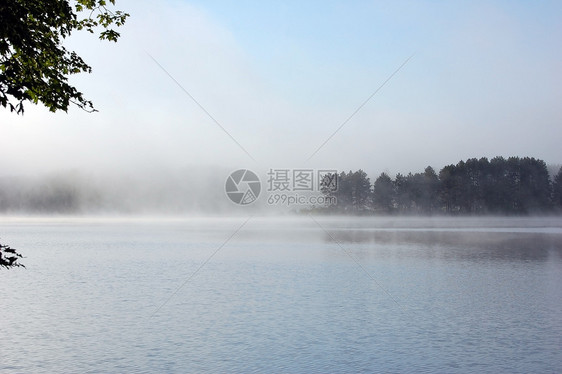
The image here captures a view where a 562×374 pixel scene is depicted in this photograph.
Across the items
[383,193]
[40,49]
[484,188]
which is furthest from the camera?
[383,193]

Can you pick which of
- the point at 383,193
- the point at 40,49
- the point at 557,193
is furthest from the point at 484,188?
the point at 40,49

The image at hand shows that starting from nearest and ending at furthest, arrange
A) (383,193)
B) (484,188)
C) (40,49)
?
(40,49) < (484,188) < (383,193)

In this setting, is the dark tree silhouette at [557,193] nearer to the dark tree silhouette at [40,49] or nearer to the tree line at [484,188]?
the tree line at [484,188]

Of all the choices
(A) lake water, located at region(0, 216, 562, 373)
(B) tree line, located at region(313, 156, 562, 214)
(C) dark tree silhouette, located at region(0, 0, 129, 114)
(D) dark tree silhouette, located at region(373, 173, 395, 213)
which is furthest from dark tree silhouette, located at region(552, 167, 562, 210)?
(C) dark tree silhouette, located at region(0, 0, 129, 114)

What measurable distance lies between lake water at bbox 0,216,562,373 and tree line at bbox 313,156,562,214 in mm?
140194

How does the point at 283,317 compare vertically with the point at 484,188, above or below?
below

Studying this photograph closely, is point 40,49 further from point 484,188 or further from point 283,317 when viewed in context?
point 484,188

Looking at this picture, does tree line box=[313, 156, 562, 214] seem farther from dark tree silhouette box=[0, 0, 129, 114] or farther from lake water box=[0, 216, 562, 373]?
dark tree silhouette box=[0, 0, 129, 114]

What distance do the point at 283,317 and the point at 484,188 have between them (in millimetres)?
165902

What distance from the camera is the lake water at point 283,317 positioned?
1667cm

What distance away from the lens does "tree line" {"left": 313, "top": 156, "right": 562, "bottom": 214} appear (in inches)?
6914

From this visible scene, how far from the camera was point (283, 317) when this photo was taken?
73.7ft

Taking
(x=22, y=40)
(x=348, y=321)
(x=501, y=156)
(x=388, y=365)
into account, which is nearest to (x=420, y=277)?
(x=348, y=321)

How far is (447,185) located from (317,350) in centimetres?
16738
